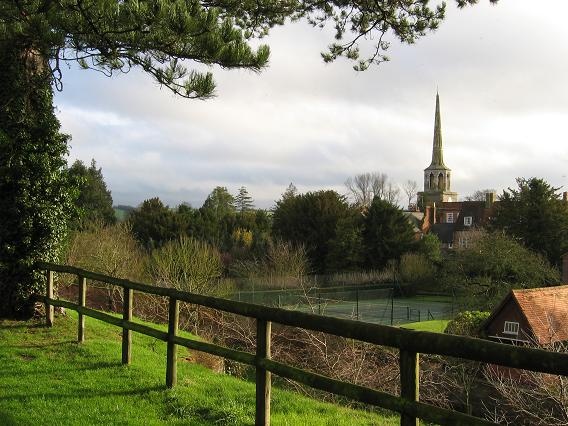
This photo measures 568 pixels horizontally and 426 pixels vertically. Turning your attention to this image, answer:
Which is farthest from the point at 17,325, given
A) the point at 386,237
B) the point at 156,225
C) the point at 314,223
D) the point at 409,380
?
the point at 386,237

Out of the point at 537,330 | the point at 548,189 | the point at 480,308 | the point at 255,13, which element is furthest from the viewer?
the point at 548,189

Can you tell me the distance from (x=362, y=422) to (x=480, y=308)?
28.0m

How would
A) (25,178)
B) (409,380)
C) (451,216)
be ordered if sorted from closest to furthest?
1. (409,380)
2. (25,178)
3. (451,216)

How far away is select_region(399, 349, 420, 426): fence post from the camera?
3.77 metres

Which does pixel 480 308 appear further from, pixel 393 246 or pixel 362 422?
pixel 362 422

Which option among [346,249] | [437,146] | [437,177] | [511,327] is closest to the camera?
[511,327]

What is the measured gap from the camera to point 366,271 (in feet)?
169

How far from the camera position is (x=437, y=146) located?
112m

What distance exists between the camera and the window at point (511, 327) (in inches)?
956

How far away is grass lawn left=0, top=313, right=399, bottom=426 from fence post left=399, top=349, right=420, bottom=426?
1.77 m

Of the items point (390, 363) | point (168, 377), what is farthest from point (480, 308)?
point (168, 377)

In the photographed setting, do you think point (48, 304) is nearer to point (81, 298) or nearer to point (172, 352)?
point (81, 298)

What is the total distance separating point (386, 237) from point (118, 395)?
47.4 m

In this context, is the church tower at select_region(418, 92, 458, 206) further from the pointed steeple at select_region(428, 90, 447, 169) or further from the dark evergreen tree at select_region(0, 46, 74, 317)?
the dark evergreen tree at select_region(0, 46, 74, 317)
